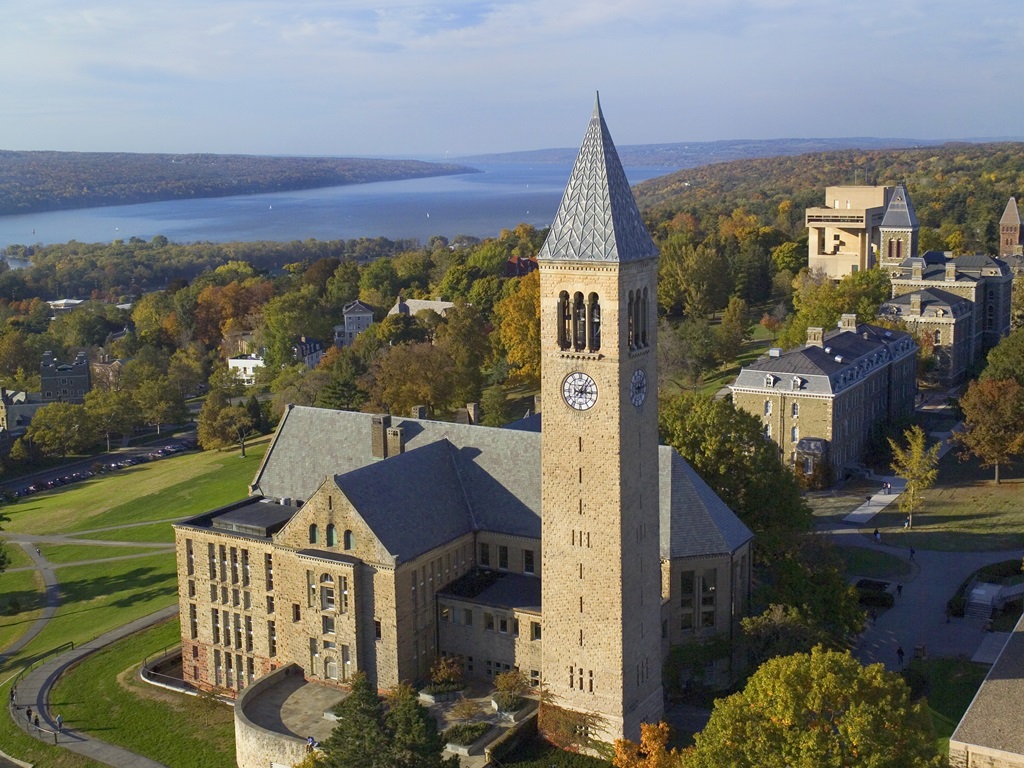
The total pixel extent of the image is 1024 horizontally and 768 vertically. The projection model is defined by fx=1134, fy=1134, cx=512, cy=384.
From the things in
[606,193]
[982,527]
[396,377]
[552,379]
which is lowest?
[982,527]

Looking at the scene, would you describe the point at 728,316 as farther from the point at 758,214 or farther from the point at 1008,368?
the point at 758,214

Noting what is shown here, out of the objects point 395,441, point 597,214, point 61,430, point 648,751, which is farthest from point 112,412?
point 648,751

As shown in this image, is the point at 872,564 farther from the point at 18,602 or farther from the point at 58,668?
the point at 18,602

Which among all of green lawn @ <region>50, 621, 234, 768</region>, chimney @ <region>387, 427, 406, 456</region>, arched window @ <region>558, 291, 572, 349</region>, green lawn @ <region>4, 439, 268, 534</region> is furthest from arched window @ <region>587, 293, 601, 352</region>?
green lawn @ <region>4, 439, 268, 534</region>

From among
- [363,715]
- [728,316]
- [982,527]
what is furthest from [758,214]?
[363,715]

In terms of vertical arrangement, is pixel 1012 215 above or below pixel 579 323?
above

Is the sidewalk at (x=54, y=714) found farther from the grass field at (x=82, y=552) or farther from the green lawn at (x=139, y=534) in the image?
the green lawn at (x=139, y=534)

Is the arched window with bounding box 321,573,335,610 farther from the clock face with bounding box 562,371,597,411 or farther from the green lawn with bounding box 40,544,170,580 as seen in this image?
the green lawn with bounding box 40,544,170,580

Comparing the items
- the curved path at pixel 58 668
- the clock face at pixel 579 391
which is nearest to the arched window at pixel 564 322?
the clock face at pixel 579 391
